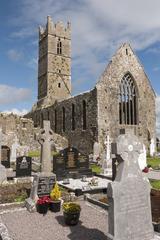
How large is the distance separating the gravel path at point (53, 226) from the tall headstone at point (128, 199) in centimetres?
95

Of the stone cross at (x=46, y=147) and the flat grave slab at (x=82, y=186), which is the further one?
the flat grave slab at (x=82, y=186)

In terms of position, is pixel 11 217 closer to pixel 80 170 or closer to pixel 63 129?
pixel 80 170

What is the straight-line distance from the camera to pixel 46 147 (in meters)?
11.5

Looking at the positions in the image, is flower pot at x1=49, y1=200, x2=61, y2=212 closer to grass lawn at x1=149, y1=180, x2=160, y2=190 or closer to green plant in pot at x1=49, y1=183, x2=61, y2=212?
green plant in pot at x1=49, y1=183, x2=61, y2=212

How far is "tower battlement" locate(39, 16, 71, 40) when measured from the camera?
51.8 m

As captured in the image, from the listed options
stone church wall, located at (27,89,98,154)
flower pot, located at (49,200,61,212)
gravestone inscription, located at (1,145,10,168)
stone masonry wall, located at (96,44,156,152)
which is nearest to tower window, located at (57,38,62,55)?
stone church wall, located at (27,89,98,154)

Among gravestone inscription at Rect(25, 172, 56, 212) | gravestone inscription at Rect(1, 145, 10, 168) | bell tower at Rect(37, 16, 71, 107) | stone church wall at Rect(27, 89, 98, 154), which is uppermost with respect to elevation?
bell tower at Rect(37, 16, 71, 107)

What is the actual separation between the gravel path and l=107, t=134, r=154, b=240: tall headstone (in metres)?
0.95

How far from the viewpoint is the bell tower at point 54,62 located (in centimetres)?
5041


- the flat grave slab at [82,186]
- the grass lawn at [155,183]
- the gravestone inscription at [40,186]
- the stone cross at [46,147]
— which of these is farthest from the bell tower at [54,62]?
the gravestone inscription at [40,186]

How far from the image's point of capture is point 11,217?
9000 millimetres

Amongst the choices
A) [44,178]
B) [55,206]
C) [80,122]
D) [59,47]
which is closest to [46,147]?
[44,178]

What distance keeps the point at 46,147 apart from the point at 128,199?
5.76 metres

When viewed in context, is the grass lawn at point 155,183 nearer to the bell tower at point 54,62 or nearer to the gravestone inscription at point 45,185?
the gravestone inscription at point 45,185
